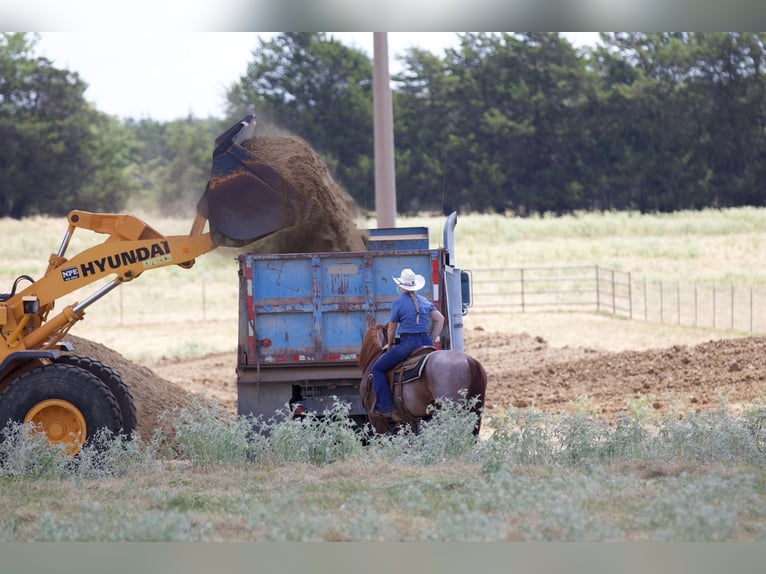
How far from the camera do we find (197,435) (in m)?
10.8

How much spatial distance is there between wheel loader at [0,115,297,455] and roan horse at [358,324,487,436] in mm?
1983

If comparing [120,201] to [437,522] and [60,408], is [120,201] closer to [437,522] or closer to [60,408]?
[60,408]

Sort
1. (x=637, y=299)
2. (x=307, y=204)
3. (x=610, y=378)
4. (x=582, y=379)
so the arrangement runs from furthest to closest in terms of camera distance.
Answer: (x=637, y=299)
(x=582, y=379)
(x=610, y=378)
(x=307, y=204)

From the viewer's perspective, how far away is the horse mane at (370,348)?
1161 cm

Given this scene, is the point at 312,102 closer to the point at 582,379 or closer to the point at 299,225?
the point at 582,379

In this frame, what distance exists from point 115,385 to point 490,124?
4332 cm

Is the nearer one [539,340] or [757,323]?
[539,340]

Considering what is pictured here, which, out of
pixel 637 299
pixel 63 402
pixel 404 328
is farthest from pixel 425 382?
pixel 637 299

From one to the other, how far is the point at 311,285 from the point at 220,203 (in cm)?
135

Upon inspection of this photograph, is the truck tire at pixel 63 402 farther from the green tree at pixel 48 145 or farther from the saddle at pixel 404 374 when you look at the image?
the green tree at pixel 48 145

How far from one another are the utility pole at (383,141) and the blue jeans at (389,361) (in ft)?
33.8

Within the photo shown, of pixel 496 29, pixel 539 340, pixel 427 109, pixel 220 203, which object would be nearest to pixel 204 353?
pixel 539 340

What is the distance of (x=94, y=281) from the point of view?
11.9 metres

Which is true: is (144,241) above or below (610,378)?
above
